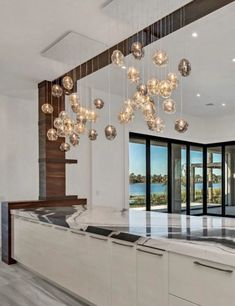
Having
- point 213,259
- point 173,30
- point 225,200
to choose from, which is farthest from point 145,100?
point 225,200

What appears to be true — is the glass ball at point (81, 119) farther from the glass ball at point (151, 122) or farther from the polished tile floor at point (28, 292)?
the polished tile floor at point (28, 292)

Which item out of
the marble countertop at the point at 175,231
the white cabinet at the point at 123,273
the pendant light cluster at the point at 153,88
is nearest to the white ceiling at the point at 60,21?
the pendant light cluster at the point at 153,88

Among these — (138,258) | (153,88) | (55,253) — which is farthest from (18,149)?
(138,258)

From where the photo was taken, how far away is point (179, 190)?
10.1 metres

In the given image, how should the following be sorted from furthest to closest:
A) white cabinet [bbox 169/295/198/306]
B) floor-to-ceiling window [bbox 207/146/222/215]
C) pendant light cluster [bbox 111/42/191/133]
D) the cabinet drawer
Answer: floor-to-ceiling window [bbox 207/146/222/215]
pendant light cluster [bbox 111/42/191/133]
white cabinet [bbox 169/295/198/306]
the cabinet drawer

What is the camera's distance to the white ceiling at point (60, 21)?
10.9 ft

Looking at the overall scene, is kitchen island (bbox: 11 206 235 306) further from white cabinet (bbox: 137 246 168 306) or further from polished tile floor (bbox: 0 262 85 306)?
polished tile floor (bbox: 0 262 85 306)

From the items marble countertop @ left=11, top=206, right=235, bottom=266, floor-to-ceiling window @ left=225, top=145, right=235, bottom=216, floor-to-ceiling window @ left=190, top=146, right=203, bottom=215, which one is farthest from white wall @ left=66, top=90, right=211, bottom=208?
floor-to-ceiling window @ left=225, top=145, right=235, bottom=216

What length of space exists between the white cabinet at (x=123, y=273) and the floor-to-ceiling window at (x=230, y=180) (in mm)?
8526

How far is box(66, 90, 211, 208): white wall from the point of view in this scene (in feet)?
23.1

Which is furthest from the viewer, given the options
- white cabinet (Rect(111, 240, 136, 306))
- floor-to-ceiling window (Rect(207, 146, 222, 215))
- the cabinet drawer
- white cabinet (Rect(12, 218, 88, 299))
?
floor-to-ceiling window (Rect(207, 146, 222, 215))

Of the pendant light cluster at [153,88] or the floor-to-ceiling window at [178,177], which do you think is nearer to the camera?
the pendant light cluster at [153,88]

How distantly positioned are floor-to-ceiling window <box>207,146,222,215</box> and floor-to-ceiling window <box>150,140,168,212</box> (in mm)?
2288

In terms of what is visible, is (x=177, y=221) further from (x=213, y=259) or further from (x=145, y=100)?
(x=145, y=100)
